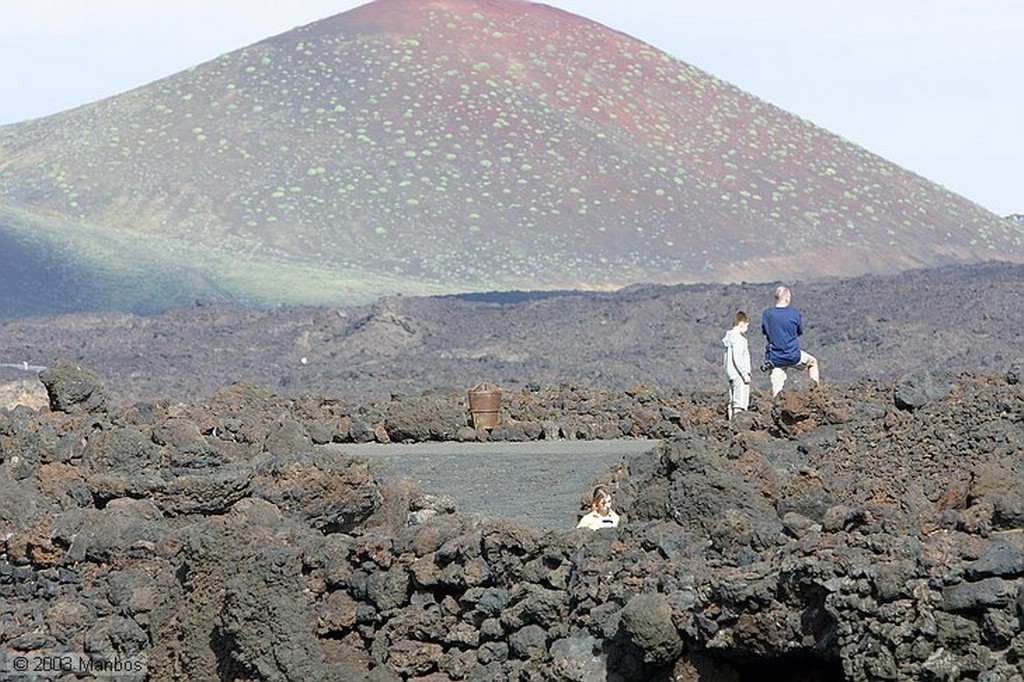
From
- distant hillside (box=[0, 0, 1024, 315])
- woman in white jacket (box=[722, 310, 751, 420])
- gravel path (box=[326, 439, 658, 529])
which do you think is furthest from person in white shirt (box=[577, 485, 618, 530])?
distant hillside (box=[0, 0, 1024, 315])

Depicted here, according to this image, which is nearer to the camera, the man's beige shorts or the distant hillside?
the man's beige shorts

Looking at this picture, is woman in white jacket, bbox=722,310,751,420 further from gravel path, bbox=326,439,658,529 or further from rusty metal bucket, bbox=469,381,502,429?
rusty metal bucket, bbox=469,381,502,429

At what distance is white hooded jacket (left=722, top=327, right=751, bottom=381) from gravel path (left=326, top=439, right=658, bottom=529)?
895 mm

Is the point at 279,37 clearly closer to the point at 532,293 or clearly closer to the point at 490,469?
the point at 532,293

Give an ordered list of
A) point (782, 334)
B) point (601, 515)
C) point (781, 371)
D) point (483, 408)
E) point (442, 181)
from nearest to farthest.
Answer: point (601, 515) → point (782, 334) → point (781, 371) → point (483, 408) → point (442, 181)

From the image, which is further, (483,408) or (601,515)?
(483,408)

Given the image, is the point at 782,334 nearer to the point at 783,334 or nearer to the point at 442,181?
the point at 783,334

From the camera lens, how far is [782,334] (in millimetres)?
15352

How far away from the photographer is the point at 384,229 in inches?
2670

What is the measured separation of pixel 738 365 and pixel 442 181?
187 feet

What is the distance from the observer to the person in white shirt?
31.6 feet

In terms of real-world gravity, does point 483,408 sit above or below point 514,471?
above

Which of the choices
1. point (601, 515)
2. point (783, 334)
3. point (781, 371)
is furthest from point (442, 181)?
point (601, 515)
